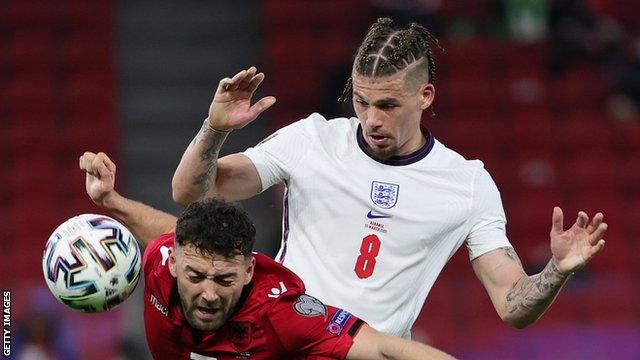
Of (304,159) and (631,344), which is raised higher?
(304,159)

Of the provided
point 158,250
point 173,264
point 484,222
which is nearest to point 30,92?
point 158,250

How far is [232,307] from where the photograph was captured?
4316 mm

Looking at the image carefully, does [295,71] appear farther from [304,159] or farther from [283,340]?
[283,340]

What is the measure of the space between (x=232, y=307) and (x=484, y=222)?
3.73 ft

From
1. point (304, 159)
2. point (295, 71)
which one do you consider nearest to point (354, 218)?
point (304, 159)

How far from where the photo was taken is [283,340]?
14.3ft

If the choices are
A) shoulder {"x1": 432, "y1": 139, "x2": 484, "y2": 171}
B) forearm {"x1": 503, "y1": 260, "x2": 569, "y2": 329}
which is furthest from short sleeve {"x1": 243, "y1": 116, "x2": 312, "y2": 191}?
forearm {"x1": 503, "y1": 260, "x2": 569, "y2": 329}

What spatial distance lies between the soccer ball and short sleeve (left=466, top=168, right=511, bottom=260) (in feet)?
4.31

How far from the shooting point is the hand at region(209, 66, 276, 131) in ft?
15.0

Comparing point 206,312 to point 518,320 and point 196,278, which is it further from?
point 518,320

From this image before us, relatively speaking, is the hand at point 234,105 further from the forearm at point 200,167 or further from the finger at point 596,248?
the finger at point 596,248

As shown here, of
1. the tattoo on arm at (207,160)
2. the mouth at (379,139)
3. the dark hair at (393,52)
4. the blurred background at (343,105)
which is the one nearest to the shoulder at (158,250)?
the tattoo on arm at (207,160)

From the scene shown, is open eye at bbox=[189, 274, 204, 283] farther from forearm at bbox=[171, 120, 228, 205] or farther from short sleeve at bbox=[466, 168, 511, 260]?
short sleeve at bbox=[466, 168, 511, 260]

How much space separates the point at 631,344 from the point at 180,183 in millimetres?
5718
